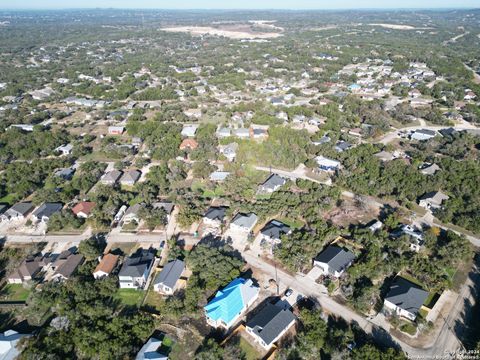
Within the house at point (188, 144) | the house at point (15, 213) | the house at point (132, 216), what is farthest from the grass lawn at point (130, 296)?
the house at point (188, 144)

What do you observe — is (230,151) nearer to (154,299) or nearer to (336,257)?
(336,257)

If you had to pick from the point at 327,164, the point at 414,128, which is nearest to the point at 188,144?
the point at 327,164

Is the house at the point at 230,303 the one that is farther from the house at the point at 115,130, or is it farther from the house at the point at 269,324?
the house at the point at 115,130

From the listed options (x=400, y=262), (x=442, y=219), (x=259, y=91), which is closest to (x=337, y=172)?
(x=442, y=219)

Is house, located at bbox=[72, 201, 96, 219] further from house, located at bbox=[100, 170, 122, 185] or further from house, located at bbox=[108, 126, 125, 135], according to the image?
house, located at bbox=[108, 126, 125, 135]

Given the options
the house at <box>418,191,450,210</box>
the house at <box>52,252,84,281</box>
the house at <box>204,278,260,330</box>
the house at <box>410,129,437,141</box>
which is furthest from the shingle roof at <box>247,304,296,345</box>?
the house at <box>410,129,437,141</box>
